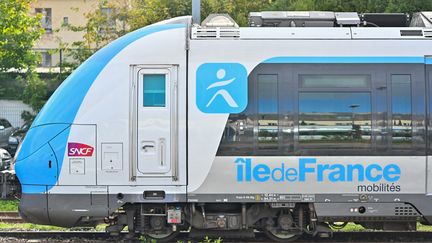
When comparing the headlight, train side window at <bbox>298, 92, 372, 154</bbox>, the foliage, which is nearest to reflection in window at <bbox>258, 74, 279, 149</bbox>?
train side window at <bbox>298, 92, 372, 154</bbox>

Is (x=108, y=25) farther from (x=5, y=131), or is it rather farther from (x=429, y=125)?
(x=429, y=125)

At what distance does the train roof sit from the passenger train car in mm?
81

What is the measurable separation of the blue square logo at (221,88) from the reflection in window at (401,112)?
2.18 m

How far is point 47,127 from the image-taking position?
991 cm

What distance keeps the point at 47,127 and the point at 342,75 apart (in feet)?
14.4

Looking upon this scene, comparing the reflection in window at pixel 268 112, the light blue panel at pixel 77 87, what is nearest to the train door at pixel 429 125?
the reflection in window at pixel 268 112

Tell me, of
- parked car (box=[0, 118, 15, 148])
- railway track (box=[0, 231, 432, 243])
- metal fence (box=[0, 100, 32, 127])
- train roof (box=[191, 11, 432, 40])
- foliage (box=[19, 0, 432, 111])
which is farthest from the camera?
metal fence (box=[0, 100, 32, 127])

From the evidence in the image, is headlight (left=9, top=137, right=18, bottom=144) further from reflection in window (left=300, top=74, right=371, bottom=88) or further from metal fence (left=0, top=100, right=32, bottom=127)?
reflection in window (left=300, top=74, right=371, bottom=88)

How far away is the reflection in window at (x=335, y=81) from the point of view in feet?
32.6

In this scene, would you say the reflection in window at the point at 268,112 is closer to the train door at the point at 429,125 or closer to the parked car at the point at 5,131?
the train door at the point at 429,125

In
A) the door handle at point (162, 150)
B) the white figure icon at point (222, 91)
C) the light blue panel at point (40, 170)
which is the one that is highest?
the white figure icon at point (222, 91)

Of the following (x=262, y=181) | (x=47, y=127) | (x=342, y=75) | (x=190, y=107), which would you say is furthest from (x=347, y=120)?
(x=47, y=127)

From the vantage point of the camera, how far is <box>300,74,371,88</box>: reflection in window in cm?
994

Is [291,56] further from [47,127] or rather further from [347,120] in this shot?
[47,127]
